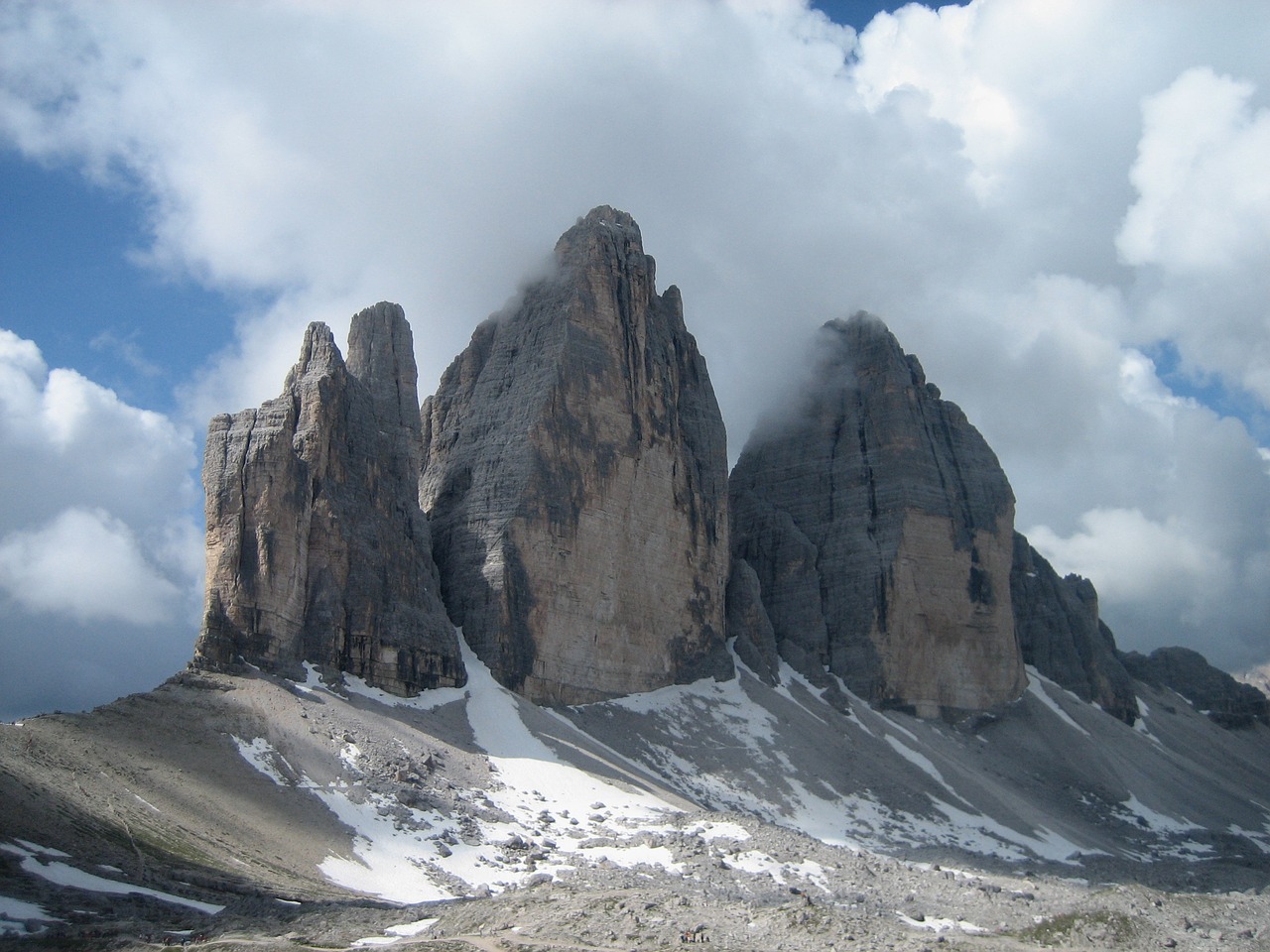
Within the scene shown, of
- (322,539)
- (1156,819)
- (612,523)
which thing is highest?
(612,523)

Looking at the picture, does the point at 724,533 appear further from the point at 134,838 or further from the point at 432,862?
the point at 134,838

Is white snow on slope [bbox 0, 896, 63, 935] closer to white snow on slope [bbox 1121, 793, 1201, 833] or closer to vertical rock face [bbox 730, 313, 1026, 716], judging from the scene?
vertical rock face [bbox 730, 313, 1026, 716]

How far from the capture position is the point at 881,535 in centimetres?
8719

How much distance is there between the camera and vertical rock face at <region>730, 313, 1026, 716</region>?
274 ft

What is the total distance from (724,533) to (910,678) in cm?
1839

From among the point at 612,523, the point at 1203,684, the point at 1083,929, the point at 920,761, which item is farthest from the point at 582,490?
the point at 1203,684

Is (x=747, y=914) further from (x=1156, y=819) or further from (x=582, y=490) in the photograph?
(x=1156, y=819)

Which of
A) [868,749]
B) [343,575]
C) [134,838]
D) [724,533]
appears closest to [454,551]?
[343,575]

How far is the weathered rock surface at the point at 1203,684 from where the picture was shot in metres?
113

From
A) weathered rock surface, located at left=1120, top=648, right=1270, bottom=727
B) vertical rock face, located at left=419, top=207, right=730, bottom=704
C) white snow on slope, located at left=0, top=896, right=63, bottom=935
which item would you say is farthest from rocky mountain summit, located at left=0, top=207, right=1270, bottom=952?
weathered rock surface, located at left=1120, top=648, right=1270, bottom=727

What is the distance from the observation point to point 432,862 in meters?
37.8

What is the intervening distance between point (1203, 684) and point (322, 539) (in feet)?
307

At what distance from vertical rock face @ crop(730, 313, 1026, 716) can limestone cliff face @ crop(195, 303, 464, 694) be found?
30.7 m

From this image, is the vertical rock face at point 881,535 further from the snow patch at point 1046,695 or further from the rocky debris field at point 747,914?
the rocky debris field at point 747,914
